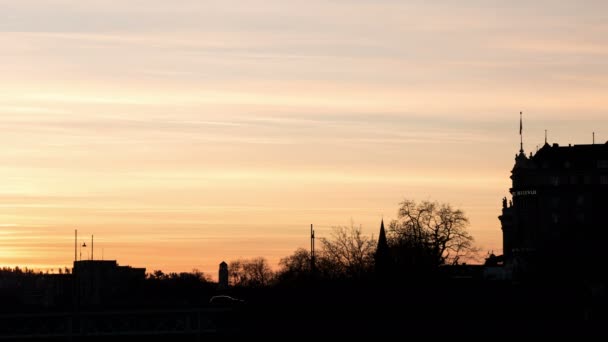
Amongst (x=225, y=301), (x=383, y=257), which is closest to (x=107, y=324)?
Answer: (x=225, y=301)

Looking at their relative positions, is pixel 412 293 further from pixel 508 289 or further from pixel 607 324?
pixel 607 324

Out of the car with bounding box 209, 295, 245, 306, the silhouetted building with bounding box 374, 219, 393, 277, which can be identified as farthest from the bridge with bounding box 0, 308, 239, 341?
the silhouetted building with bounding box 374, 219, 393, 277

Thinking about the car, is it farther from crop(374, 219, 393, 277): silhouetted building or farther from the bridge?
crop(374, 219, 393, 277): silhouetted building

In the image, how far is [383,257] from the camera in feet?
529

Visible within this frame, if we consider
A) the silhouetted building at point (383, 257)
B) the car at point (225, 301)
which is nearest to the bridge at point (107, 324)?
the car at point (225, 301)

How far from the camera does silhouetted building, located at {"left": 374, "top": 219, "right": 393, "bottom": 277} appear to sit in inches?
6097

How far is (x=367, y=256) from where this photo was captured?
177375mm

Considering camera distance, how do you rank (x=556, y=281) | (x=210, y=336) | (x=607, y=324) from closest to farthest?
(x=607, y=324) → (x=556, y=281) → (x=210, y=336)

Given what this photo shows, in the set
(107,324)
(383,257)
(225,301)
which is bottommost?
(107,324)


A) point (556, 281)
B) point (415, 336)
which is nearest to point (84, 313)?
point (415, 336)

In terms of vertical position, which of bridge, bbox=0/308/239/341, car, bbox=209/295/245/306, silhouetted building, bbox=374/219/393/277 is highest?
silhouetted building, bbox=374/219/393/277

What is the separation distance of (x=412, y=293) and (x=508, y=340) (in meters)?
12.3

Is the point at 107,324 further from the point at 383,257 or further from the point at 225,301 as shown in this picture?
the point at 383,257

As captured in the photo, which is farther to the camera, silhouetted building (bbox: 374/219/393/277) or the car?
silhouetted building (bbox: 374/219/393/277)
